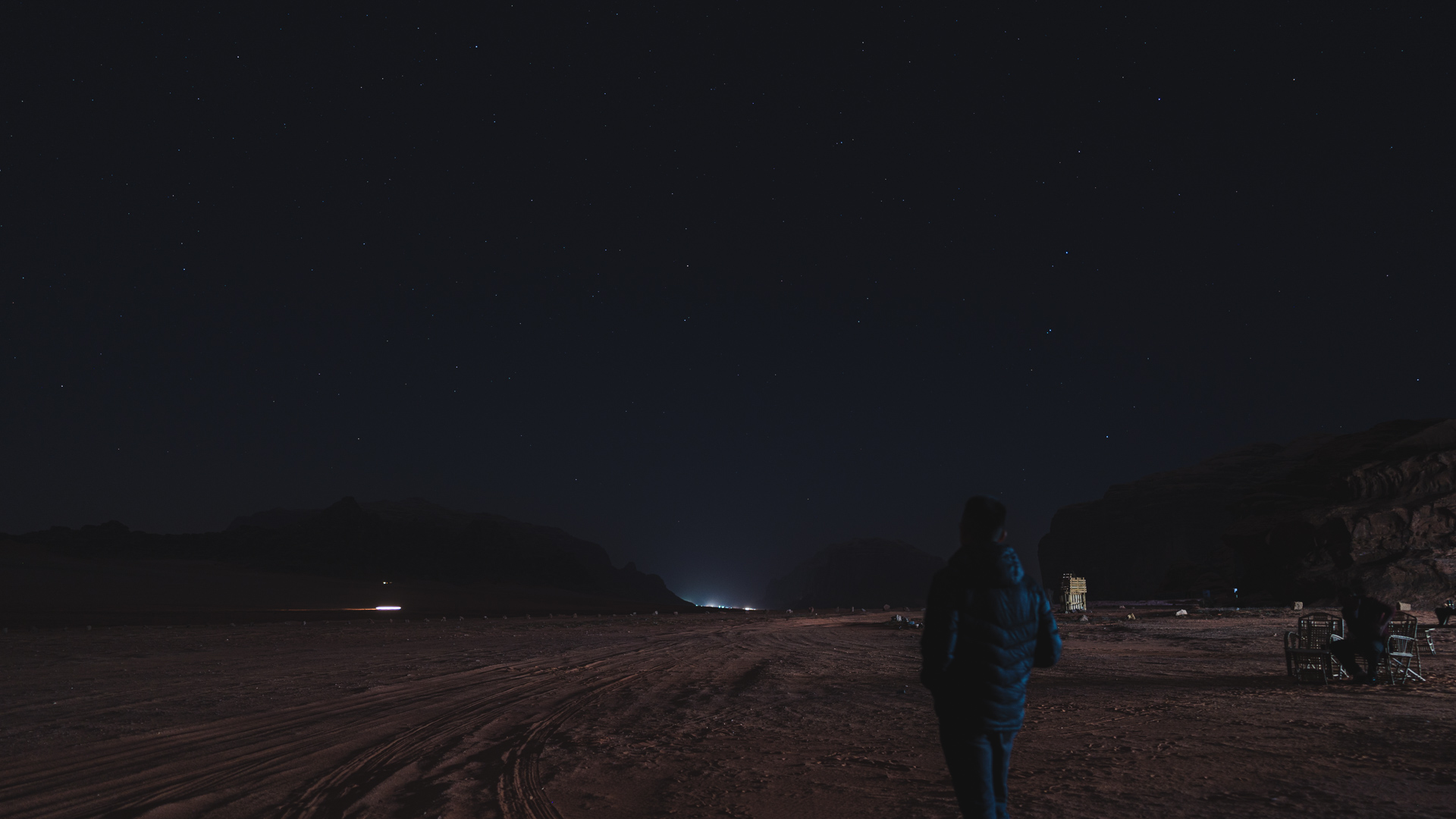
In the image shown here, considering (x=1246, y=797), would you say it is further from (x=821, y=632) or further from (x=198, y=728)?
(x=821, y=632)

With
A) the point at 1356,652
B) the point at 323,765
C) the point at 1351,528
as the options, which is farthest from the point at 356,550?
the point at 1356,652

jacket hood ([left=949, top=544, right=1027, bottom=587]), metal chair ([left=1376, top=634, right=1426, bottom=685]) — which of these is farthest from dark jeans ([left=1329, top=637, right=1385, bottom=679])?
jacket hood ([left=949, top=544, right=1027, bottom=587])

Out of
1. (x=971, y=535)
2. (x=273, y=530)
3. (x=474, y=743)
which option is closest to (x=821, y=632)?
(x=474, y=743)

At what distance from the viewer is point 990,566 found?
404cm

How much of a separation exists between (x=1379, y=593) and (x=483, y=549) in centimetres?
14182

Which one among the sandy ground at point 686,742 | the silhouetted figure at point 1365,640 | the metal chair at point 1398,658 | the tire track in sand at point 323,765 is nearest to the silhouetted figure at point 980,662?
the sandy ground at point 686,742

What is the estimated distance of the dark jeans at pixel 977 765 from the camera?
13.1ft

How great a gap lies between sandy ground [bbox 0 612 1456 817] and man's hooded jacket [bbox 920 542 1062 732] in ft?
7.44

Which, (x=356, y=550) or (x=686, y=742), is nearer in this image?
(x=686, y=742)

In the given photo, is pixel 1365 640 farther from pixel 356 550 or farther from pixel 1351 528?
pixel 356 550

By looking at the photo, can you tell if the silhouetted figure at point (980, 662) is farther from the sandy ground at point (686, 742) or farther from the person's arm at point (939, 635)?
the sandy ground at point (686, 742)

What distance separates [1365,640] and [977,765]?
1077 cm

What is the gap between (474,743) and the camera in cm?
878

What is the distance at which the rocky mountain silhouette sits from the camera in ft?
420
